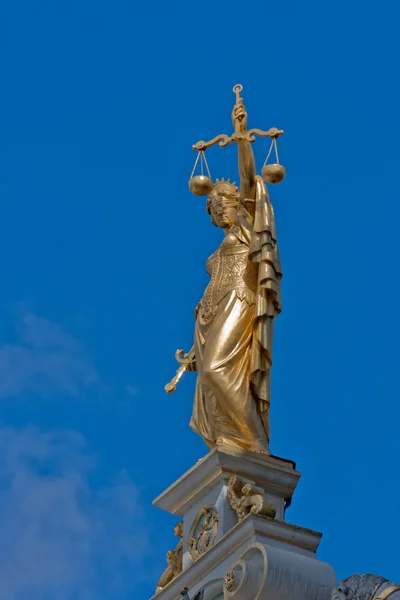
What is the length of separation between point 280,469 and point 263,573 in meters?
1.55

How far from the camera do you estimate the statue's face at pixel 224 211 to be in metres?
20.6

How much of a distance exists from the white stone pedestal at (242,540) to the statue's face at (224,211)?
330 centimetres

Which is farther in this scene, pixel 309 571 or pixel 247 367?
pixel 247 367

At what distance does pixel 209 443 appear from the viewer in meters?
19.3

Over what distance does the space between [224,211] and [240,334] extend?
6.23 feet

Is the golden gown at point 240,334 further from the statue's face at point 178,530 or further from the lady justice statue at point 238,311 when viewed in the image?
the statue's face at point 178,530

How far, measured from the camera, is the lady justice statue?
19.1 m

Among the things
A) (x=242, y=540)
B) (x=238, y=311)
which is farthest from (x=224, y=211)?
(x=242, y=540)

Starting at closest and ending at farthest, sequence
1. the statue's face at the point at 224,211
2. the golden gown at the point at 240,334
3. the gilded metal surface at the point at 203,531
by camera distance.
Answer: the gilded metal surface at the point at 203,531 → the golden gown at the point at 240,334 → the statue's face at the point at 224,211

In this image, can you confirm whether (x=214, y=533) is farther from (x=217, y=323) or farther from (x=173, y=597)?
(x=217, y=323)

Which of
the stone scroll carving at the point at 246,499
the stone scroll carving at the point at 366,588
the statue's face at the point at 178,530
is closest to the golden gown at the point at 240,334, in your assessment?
the stone scroll carving at the point at 246,499

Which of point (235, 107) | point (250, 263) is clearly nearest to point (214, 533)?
point (250, 263)

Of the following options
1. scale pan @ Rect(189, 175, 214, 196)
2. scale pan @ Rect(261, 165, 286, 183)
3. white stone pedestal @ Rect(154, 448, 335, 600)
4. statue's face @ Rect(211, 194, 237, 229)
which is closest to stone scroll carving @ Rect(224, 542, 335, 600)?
white stone pedestal @ Rect(154, 448, 335, 600)

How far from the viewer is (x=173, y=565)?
1928 centimetres
